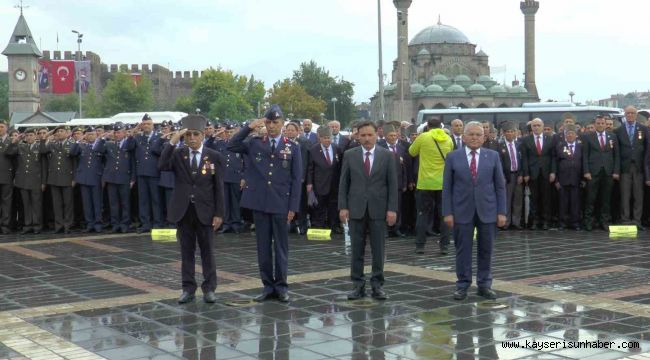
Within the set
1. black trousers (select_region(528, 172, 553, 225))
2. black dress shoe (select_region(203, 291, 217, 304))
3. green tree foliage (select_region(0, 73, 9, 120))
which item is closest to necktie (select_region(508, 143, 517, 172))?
black trousers (select_region(528, 172, 553, 225))

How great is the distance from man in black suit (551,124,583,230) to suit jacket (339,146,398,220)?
297 inches

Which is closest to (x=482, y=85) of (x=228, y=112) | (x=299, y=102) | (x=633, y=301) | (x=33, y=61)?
(x=299, y=102)

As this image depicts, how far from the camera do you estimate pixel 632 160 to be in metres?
15.9

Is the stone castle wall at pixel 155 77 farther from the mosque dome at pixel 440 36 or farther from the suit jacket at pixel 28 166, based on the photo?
the suit jacket at pixel 28 166

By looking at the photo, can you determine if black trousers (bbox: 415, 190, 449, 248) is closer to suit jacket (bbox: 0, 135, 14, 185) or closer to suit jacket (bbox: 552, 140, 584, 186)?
suit jacket (bbox: 552, 140, 584, 186)

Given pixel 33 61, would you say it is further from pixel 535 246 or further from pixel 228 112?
pixel 535 246

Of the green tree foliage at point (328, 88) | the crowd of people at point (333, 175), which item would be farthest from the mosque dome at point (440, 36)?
the crowd of people at point (333, 175)

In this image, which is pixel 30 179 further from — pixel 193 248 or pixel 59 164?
pixel 193 248

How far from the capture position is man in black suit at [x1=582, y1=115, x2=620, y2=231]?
15.8 meters

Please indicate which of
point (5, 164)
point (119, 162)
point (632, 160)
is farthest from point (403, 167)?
point (5, 164)

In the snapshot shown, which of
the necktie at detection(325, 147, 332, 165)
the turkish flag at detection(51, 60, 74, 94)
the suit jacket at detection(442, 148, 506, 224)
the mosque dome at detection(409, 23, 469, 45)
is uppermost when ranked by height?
the mosque dome at detection(409, 23, 469, 45)

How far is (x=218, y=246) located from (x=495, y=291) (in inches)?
237

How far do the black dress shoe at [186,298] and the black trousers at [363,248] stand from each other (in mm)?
1762

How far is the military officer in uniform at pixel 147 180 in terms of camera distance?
54.5 feet
